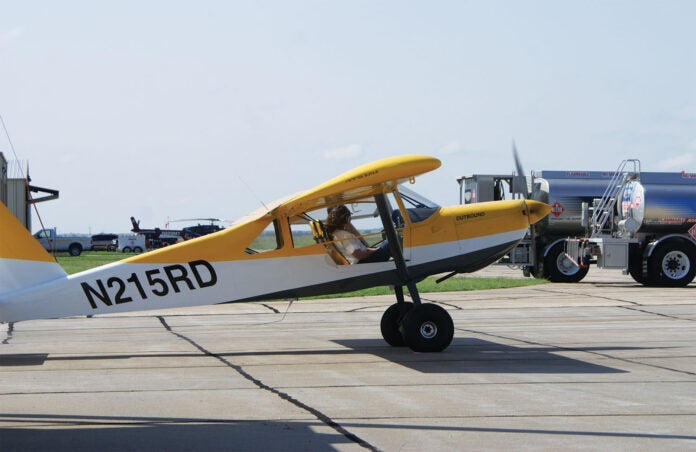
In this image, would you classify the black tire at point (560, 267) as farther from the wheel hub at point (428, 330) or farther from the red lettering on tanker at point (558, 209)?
the wheel hub at point (428, 330)

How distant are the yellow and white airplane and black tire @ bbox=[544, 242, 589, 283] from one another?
15130 mm

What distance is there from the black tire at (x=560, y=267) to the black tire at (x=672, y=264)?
233 cm

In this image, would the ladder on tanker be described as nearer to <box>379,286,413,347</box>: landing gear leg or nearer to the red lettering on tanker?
the red lettering on tanker

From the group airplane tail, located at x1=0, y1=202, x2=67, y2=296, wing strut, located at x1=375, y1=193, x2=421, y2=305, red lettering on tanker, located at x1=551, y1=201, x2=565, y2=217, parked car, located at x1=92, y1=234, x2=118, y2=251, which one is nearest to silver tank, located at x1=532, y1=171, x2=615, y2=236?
red lettering on tanker, located at x1=551, y1=201, x2=565, y2=217

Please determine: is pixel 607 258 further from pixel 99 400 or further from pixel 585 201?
pixel 99 400

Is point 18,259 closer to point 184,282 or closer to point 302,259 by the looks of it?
point 184,282

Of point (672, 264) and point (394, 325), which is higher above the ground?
point (394, 325)

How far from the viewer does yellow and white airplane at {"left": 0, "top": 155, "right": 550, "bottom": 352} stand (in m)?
11.8

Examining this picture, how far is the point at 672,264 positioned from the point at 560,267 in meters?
3.12

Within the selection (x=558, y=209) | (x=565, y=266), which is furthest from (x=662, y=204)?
(x=565, y=266)

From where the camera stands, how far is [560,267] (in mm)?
28156

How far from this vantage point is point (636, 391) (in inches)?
382

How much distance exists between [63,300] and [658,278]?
60.5 feet

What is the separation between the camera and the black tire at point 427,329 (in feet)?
41.2
